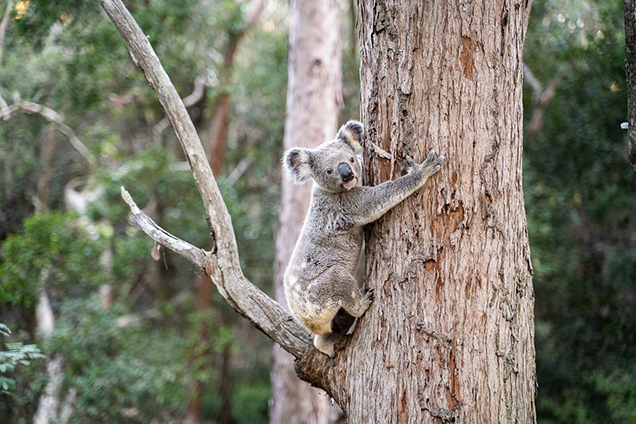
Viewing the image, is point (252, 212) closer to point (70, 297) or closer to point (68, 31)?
point (70, 297)

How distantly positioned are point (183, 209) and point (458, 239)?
695 centimetres

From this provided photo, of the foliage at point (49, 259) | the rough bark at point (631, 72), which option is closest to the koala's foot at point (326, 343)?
the rough bark at point (631, 72)

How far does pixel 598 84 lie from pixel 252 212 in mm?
6730

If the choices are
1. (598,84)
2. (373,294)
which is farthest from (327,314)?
(598,84)

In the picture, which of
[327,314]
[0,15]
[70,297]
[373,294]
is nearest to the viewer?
[373,294]

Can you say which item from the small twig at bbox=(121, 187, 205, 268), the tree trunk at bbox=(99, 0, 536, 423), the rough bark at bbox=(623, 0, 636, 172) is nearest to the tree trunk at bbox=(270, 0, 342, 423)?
the small twig at bbox=(121, 187, 205, 268)

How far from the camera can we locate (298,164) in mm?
3240

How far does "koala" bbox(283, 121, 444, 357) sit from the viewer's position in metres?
2.49

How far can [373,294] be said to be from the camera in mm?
2348

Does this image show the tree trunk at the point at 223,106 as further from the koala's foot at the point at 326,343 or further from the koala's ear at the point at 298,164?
the koala's foot at the point at 326,343

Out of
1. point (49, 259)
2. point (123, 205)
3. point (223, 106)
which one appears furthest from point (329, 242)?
point (223, 106)

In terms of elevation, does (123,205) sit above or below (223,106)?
below

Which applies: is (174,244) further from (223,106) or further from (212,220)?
(223,106)

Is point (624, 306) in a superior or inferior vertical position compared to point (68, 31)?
inferior
